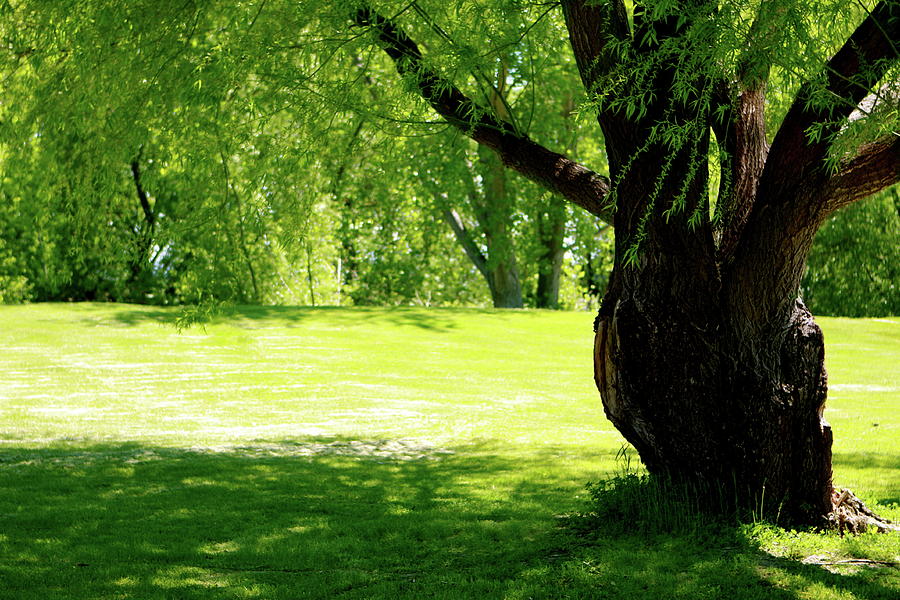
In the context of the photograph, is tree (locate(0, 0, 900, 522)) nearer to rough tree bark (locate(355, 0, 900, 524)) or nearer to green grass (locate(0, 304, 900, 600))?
rough tree bark (locate(355, 0, 900, 524))

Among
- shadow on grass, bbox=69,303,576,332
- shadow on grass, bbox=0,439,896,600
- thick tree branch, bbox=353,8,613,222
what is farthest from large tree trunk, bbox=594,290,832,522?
shadow on grass, bbox=69,303,576,332

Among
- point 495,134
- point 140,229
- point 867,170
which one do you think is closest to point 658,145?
point 867,170

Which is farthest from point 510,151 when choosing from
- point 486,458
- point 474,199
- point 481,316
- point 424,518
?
point 474,199

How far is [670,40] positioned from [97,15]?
3.92 metres

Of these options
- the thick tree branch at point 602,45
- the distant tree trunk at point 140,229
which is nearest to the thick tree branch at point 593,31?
the thick tree branch at point 602,45

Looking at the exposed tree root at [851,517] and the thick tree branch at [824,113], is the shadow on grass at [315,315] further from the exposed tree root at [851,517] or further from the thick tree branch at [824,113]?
the thick tree branch at [824,113]

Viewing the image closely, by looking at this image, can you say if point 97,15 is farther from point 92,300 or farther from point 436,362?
point 92,300

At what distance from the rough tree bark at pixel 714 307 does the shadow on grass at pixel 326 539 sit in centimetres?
60

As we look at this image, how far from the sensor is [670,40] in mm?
4770

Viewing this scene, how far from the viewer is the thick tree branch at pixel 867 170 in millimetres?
5488

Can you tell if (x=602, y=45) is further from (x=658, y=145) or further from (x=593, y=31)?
(x=658, y=145)

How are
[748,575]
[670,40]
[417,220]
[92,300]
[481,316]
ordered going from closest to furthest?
[670,40], [748,575], [481,316], [92,300], [417,220]

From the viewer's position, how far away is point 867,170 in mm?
5531

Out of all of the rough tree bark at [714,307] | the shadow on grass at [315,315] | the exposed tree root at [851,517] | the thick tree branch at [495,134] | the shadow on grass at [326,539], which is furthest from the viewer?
the shadow on grass at [315,315]
